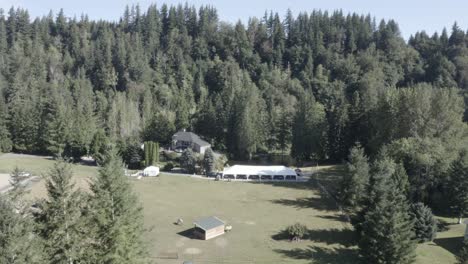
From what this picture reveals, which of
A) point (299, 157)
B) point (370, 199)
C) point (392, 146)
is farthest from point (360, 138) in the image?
point (370, 199)

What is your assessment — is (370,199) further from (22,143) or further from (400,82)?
(400,82)

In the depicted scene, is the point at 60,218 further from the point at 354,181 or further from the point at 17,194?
the point at 354,181

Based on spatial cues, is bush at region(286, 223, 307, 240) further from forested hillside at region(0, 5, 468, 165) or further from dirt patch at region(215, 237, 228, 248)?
forested hillside at region(0, 5, 468, 165)

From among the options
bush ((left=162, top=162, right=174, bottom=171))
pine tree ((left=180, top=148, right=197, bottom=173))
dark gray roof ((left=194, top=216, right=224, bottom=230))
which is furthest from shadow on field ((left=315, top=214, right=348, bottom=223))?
bush ((left=162, top=162, right=174, bottom=171))

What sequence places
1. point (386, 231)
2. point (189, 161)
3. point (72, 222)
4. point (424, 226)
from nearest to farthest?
point (72, 222) → point (386, 231) → point (424, 226) → point (189, 161)

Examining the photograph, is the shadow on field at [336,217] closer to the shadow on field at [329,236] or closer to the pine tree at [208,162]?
the shadow on field at [329,236]

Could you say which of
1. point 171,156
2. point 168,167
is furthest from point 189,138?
point 168,167

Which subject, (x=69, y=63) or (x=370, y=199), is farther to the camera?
(x=69, y=63)

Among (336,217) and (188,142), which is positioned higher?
(188,142)
